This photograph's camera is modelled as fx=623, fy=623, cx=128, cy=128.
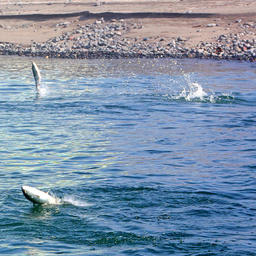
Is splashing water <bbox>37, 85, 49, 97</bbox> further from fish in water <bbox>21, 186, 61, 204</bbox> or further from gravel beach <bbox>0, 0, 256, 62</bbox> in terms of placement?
gravel beach <bbox>0, 0, 256, 62</bbox>

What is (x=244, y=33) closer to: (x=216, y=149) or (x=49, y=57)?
(x=49, y=57)

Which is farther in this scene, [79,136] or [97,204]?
[79,136]

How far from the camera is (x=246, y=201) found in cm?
955

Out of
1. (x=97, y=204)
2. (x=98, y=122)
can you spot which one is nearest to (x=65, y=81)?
(x=98, y=122)

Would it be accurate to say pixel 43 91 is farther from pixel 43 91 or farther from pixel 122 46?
pixel 122 46

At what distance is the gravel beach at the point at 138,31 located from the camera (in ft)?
114

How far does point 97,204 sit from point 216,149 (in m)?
4.29

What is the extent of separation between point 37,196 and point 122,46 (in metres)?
28.4

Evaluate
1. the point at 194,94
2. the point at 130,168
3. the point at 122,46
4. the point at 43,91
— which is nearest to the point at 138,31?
the point at 122,46

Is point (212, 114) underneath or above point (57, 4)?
underneath

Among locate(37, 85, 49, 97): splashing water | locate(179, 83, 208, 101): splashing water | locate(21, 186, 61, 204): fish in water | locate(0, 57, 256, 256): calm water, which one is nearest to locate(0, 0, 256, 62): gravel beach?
locate(179, 83, 208, 101): splashing water

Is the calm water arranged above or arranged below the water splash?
below

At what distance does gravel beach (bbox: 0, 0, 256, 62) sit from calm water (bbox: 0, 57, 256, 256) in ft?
39.3

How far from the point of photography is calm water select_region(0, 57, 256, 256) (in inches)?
322
